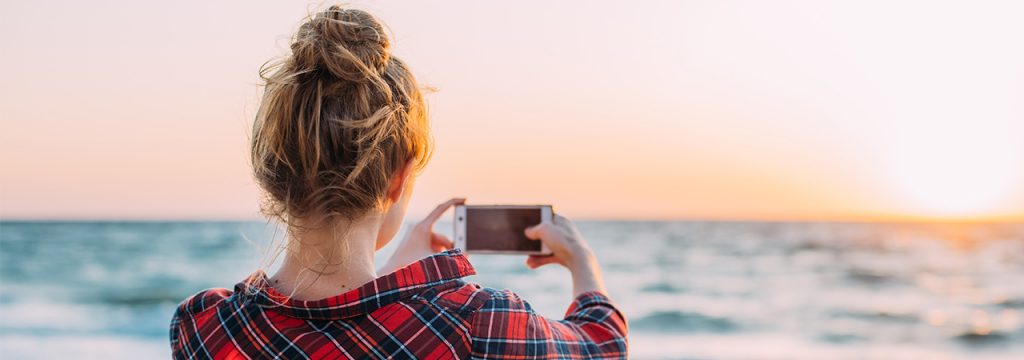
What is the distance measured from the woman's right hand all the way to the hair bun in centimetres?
64

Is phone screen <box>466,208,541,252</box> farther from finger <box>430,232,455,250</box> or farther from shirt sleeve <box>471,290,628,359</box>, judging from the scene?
shirt sleeve <box>471,290,628,359</box>

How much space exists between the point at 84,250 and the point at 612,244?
1264 centimetres

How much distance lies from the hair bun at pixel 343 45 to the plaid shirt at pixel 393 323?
1.01 ft

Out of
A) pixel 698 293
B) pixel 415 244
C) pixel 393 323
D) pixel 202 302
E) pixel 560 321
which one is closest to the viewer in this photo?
pixel 393 323

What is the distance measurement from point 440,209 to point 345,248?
0.66 m

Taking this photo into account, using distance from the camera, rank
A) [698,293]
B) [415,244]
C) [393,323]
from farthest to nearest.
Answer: [698,293], [415,244], [393,323]

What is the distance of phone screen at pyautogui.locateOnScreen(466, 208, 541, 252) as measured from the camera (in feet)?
6.79

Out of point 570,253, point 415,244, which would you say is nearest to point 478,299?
point 570,253

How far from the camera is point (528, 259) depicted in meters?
2.06

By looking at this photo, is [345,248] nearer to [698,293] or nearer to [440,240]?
[440,240]

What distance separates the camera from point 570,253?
189 centimetres

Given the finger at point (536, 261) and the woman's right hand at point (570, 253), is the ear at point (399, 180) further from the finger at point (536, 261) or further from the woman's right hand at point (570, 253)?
the finger at point (536, 261)

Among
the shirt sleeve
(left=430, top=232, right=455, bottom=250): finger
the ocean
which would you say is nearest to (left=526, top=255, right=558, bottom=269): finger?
(left=430, top=232, right=455, bottom=250): finger

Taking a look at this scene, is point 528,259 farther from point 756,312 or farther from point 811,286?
point 811,286
